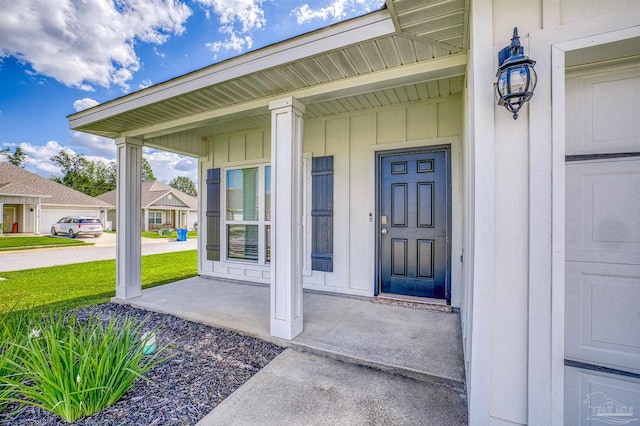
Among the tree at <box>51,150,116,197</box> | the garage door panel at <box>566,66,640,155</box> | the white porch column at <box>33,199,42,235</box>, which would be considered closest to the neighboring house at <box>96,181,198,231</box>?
the white porch column at <box>33,199,42,235</box>

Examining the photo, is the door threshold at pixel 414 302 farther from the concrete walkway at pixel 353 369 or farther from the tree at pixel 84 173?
the tree at pixel 84 173

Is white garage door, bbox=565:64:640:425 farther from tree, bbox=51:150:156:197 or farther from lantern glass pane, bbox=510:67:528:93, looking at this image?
tree, bbox=51:150:156:197

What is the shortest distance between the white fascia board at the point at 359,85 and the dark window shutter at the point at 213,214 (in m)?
1.78

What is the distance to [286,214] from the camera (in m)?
2.74

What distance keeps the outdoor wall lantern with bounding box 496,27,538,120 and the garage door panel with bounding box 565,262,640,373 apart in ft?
3.06

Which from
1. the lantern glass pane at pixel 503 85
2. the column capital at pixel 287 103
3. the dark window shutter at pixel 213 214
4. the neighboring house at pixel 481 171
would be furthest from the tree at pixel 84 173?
the lantern glass pane at pixel 503 85

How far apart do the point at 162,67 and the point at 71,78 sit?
7.26 metres

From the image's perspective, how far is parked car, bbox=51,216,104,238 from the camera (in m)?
16.5

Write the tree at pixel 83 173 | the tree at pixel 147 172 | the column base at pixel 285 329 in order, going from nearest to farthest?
the column base at pixel 285 329
the tree at pixel 83 173
the tree at pixel 147 172

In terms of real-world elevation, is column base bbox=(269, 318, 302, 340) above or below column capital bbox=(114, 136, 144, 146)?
below

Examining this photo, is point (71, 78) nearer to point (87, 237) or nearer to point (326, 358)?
point (87, 237)

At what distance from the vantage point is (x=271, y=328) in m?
2.81

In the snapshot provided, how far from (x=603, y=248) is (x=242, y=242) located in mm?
4632

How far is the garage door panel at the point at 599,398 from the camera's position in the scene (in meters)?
1.40
